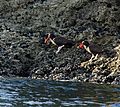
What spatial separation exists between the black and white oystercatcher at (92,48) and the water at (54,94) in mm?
3267

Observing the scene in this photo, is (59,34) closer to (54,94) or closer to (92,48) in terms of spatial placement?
(92,48)

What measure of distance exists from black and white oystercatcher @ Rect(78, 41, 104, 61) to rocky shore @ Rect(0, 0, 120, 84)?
0.90ft

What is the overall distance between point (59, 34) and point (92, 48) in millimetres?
2685

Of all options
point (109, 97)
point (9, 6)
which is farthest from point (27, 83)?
point (9, 6)

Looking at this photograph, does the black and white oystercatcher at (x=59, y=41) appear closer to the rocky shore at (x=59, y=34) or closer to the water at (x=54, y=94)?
the rocky shore at (x=59, y=34)

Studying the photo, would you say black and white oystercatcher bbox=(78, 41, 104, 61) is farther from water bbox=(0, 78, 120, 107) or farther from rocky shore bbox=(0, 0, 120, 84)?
water bbox=(0, 78, 120, 107)

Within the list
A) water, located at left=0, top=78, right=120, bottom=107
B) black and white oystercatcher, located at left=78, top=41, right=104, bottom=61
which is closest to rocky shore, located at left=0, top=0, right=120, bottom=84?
black and white oystercatcher, located at left=78, top=41, right=104, bottom=61

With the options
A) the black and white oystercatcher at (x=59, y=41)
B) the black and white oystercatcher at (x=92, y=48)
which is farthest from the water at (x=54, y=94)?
the black and white oystercatcher at (x=59, y=41)

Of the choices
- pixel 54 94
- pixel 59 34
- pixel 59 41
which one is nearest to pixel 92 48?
pixel 59 41

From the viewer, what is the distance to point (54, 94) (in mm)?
18938

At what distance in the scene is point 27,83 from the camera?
21391 mm

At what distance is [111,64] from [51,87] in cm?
421

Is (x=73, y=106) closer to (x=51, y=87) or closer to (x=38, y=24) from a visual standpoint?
(x=51, y=87)

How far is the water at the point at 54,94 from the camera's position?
17.2 m
